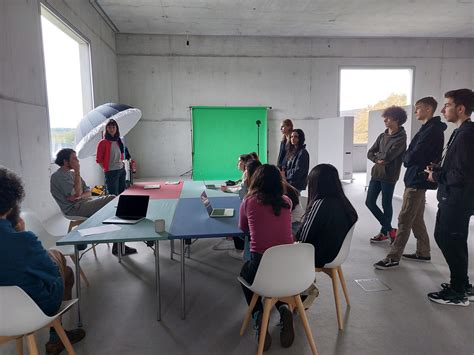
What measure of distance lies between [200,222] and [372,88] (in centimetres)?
915

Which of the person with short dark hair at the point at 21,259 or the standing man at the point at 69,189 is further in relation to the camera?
the standing man at the point at 69,189

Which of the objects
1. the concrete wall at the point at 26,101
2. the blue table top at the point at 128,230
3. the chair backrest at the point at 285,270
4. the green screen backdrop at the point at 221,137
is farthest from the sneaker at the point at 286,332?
the green screen backdrop at the point at 221,137

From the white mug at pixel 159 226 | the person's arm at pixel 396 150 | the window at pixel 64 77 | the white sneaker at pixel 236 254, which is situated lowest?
the white sneaker at pixel 236 254

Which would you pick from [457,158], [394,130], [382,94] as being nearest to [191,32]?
[382,94]

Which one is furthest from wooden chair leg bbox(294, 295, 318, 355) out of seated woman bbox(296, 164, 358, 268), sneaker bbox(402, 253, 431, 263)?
sneaker bbox(402, 253, 431, 263)

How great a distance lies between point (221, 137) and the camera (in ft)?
30.4

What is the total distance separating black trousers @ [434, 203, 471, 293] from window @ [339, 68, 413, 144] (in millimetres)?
7724

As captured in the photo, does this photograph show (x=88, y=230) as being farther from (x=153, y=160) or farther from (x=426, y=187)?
(x=153, y=160)

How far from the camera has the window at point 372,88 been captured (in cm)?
980

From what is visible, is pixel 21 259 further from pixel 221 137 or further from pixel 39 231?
pixel 221 137

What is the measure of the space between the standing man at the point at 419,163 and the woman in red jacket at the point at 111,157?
11.0ft

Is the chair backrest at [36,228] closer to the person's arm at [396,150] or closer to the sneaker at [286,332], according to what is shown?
the sneaker at [286,332]

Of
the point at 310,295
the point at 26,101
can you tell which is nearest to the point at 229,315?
the point at 310,295

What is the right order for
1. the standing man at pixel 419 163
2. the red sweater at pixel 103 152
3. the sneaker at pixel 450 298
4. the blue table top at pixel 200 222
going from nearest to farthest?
the blue table top at pixel 200 222 → the sneaker at pixel 450 298 → the standing man at pixel 419 163 → the red sweater at pixel 103 152
